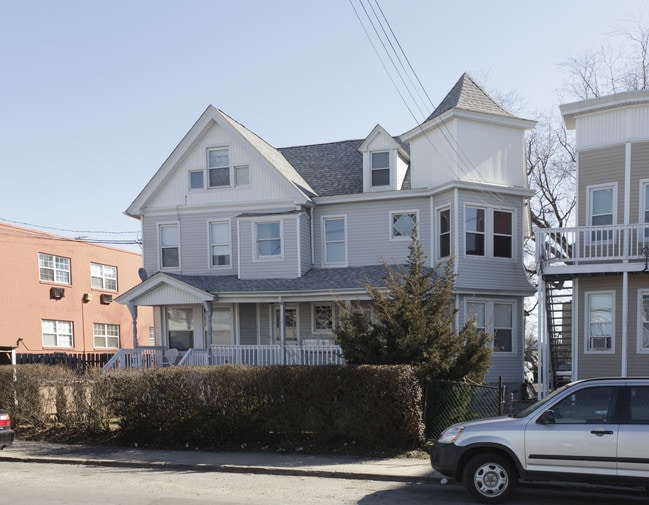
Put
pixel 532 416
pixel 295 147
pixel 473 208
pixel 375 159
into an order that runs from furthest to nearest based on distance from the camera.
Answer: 1. pixel 295 147
2. pixel 375 159
3. pixel 473 208
4. pixel 532 416

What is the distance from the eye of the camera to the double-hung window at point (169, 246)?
67.4 ft

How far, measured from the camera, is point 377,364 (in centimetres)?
1095

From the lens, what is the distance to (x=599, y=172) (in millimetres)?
15750

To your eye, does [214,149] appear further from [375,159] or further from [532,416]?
[532,416]

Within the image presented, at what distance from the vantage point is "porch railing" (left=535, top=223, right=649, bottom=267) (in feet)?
47.6

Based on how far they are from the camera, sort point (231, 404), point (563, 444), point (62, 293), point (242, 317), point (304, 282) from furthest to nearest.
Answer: point (62, 293), point (242, 317), point (304, 282), point (231, 404), point (563, 444)

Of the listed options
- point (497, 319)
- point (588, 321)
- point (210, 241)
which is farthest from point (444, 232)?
point (210, 241)

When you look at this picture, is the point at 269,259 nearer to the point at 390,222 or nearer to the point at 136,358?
the point at 390,222

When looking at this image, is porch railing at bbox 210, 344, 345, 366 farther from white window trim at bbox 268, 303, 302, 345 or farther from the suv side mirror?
the suv side mirror

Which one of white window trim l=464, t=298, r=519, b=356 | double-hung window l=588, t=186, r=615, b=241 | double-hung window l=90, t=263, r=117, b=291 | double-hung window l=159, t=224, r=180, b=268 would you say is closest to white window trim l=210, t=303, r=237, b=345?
double-hung window l=159, t=224, r=180, b=268

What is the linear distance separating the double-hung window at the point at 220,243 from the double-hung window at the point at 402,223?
586 cm

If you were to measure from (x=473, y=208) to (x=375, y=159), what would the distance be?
3941 mm

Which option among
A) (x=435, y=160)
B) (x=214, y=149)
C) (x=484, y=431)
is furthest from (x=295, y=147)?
(x=484, y=431)

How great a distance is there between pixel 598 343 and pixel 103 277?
26.6 m
